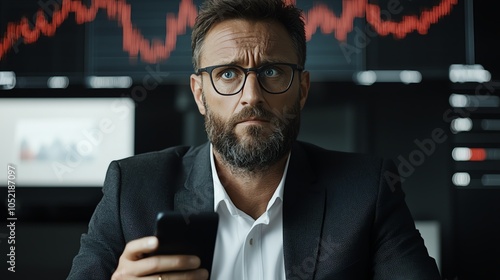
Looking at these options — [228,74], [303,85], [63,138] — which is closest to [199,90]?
[228,74]

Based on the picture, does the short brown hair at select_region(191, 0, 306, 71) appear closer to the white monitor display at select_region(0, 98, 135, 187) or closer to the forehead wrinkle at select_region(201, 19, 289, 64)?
the forehead wrinkle at select_region(201, 19, 289, 64)

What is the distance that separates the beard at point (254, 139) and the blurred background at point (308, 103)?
0.62 metres

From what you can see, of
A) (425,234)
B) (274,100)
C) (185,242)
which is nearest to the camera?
(185,242)

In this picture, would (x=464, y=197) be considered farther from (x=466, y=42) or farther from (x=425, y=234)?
(x=466, y=42)

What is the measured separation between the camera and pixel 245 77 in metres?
1.33

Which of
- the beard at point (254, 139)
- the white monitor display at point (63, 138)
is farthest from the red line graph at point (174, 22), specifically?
the beard at point (254, 139)

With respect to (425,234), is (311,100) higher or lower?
higher

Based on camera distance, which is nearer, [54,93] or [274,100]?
[274,100]

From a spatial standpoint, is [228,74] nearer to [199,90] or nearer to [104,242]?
[199,90]

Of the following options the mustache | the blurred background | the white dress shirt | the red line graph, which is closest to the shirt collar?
the white dress shirt

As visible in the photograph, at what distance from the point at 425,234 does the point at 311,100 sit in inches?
23.5

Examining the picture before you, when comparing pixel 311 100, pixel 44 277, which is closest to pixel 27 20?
pixel 44 277

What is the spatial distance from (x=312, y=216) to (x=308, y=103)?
0.71 meters

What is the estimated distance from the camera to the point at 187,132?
196 cm
